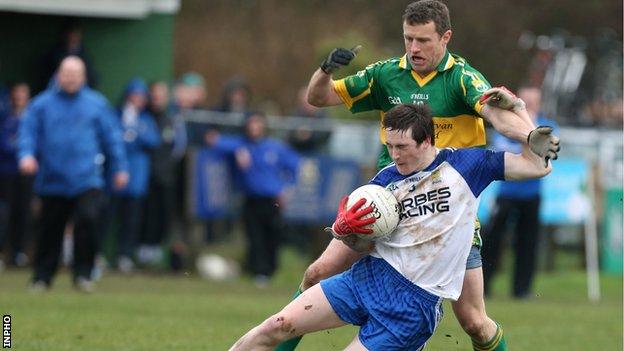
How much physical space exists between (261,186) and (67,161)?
13.4 feet

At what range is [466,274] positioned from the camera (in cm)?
843

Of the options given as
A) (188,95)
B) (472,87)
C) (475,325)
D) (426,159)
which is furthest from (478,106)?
(188,95)

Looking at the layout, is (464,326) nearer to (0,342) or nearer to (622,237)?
(0,342)

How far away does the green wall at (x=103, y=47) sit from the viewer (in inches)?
733

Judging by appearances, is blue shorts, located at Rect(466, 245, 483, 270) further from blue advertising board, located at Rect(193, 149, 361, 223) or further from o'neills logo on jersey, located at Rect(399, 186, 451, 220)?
blue advertising board, located at Rect(193, 149, 361, 223)

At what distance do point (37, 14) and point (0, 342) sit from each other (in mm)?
9408

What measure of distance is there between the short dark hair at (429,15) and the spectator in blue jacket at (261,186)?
30.9 ft

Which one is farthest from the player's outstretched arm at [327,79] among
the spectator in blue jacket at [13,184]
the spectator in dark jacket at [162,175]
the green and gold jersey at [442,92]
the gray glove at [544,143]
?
the spectator in dark jacket at [162,175]

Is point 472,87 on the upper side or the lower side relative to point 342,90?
upper

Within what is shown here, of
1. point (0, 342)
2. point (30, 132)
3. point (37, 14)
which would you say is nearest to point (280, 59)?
point (37, 14)

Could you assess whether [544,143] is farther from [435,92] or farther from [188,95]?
[188,95]

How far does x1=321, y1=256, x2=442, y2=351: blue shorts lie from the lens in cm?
760

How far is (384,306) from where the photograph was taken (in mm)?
7617

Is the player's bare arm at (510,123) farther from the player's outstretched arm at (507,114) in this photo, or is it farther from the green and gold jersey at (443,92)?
the green and gold jersey at (443,92)
